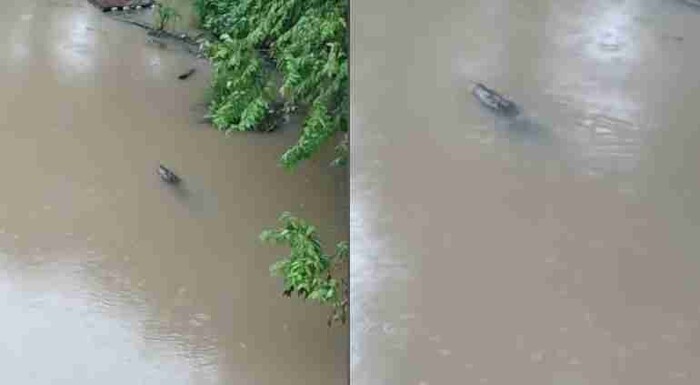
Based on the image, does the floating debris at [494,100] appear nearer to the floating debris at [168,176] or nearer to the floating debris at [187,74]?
the floating debris at [168,176]

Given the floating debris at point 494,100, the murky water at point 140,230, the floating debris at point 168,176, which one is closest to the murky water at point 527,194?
the floating debris at point 494,100

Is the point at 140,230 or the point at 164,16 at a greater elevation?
the point at 164,16

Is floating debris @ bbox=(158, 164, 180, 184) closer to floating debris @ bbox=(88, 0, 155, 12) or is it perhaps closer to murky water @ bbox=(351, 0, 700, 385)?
murky water @ bbox=(351, 0, 700, 385)

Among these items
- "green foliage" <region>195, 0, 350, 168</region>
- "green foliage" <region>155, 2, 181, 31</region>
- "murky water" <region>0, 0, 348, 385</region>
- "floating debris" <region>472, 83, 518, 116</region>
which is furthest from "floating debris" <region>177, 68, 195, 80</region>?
"floating debris" <region>472, 83, 518, 116</region>

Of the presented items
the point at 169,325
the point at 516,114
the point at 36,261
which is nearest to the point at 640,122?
the point at 516,114

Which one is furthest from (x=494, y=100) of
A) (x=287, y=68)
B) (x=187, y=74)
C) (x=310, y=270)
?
(x=187, y=74)

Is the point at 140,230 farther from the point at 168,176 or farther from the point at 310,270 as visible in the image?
the point at 310,270
